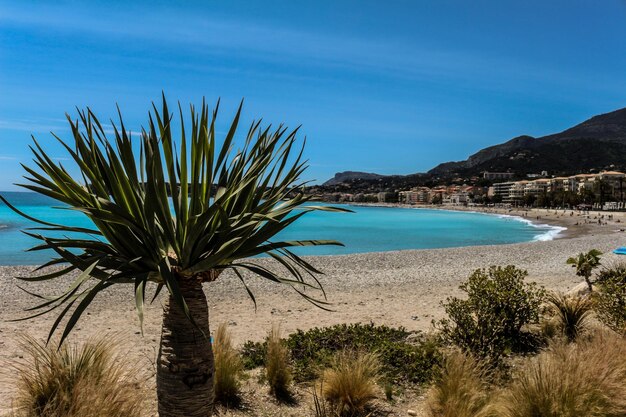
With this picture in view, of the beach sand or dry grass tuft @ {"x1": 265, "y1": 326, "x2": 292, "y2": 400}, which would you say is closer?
dry grass tuft @ {"x1": 265, "y1": 326, "x2": 292, "y2": 400}

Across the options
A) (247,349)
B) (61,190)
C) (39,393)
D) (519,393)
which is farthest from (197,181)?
(247,349)

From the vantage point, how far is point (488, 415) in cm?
365

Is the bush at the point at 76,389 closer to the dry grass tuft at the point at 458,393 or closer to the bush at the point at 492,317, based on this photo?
the dry grass tuft at the point at 458,393

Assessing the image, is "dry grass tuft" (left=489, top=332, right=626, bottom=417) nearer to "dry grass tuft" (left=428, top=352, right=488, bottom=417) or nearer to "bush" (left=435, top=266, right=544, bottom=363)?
"dry grass tuft" (left=428, top=352, right=488, bottom=417)

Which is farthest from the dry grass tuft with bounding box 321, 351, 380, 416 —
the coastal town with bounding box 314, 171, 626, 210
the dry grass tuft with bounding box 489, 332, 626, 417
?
the coastal town with bounding box 314, 171, 626, 210

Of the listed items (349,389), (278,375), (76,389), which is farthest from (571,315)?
(76,389)

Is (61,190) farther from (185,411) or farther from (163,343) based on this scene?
(185,411)

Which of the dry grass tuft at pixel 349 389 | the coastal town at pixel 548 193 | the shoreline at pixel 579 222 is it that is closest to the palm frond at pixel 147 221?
the dry grass tuft at pixel 349 389

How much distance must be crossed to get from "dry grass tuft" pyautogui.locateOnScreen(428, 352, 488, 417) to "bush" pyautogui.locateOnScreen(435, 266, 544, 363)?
1138 millimetres

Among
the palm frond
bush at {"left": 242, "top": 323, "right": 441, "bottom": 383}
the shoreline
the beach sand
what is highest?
the palm frond

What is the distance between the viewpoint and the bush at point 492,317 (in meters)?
5.49

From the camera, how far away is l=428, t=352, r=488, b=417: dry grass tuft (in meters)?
3.70

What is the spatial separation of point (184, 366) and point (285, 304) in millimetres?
8544

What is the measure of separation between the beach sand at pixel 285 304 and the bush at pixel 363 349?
2.61ft
